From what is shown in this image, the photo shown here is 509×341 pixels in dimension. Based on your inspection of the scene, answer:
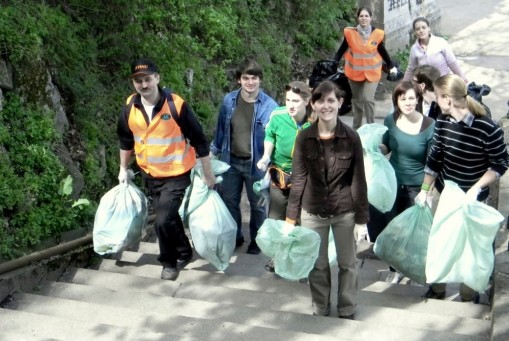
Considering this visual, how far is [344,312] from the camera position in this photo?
4801mm

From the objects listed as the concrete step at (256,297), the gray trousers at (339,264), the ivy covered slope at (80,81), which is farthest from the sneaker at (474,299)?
the ivy covered slope at (80,81)

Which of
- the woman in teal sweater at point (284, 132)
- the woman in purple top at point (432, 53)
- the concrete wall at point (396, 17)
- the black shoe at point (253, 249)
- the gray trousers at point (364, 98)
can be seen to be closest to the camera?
the woman in teal sweater at point (284, 132)

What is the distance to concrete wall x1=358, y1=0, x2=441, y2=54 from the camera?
12570 millimetres

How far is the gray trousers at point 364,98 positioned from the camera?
29.7 ft

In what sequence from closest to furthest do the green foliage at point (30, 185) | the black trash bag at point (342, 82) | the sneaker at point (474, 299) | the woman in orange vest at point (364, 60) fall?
the sneaker at point (474, 299) → the green foliage at point (30, 185) → the woman in orange vest at point (364, 60) → the black trash bag at point (342, 82)

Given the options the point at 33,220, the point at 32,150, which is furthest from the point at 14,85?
the point at 33,220

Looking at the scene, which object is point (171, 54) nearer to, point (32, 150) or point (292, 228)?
point (32, 150)

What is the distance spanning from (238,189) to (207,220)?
0.70 m

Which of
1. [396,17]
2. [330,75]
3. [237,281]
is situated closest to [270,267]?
[237,281]

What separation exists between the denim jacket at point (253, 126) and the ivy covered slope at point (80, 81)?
3.95 feet

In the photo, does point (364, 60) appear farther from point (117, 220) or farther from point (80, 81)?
A: point (117, 220)

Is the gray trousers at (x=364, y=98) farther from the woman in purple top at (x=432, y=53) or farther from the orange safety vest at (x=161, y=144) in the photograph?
the orange safety vest at (x=161, y=144)

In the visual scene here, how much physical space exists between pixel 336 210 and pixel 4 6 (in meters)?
3.54

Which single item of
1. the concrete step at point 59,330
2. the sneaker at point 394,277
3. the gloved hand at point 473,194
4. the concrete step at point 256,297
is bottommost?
the sneaker at point 394,277
